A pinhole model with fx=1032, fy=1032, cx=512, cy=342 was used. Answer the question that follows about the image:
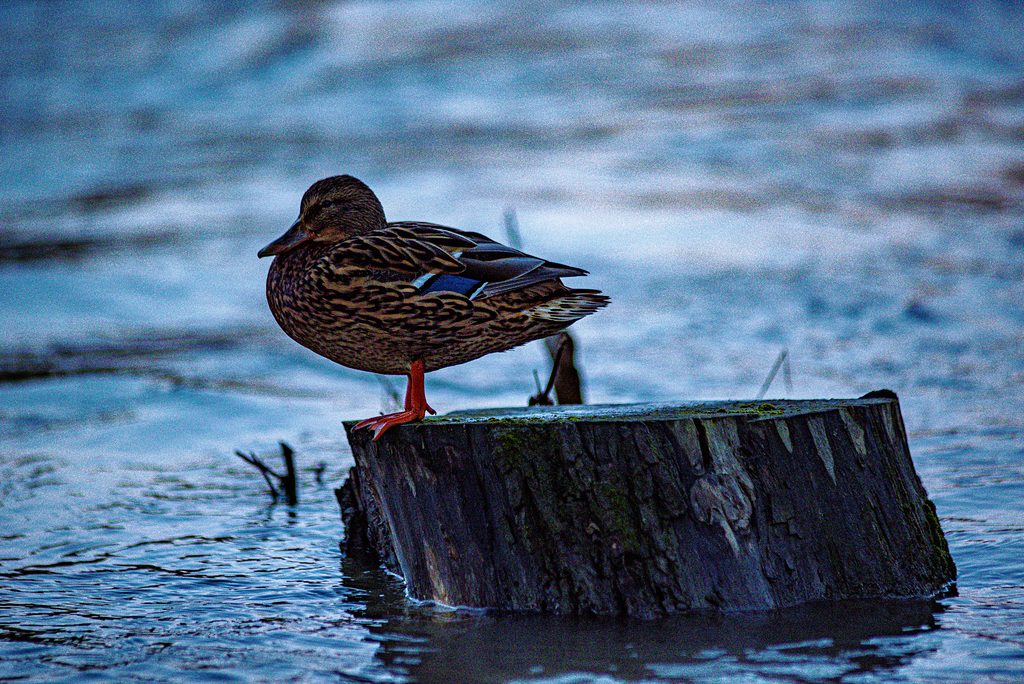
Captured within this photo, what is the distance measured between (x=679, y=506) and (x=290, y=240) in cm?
181

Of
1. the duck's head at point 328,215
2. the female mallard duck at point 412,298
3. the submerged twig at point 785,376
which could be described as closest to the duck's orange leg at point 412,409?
the female mallard duck at point 412,298

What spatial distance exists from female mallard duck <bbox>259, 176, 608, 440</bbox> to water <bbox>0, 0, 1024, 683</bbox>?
39.5 inches

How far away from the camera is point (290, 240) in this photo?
4062 mm

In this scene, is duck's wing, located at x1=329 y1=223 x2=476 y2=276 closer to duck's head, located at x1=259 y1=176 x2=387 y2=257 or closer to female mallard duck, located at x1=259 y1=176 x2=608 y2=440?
female mallard duck, located at x1=259 y1=176 x2=608 y2=440

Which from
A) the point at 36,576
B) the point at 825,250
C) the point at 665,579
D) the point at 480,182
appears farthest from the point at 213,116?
the point at 665,579

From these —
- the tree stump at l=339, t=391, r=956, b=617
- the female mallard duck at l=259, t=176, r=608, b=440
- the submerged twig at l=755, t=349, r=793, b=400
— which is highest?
the female mallard duck at l=259, t=176, r=608, b=440

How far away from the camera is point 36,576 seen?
15.4 feet

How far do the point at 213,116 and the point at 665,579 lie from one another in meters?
21.7

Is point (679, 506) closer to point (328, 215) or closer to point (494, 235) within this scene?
point (328, 215)

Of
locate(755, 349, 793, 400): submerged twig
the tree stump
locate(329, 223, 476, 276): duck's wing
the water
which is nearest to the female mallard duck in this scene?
locate(329, 223, 476, 276): duck's wing

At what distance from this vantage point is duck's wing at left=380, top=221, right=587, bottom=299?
376 centimetres

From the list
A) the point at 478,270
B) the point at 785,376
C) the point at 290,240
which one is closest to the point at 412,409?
the point at 478,270

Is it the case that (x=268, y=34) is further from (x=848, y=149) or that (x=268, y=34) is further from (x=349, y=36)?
(x=848, y=149)

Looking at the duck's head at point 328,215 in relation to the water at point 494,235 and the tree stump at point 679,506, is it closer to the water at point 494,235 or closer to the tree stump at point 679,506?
the tree stump at point 679,506
